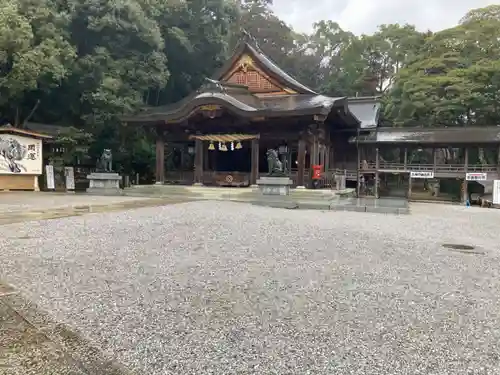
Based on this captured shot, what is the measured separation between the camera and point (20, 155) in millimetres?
17844

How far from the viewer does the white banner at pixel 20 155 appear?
17469 millimetres

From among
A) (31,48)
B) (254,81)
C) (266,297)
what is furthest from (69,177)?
(266,297)

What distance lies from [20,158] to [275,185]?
11159 millimetres

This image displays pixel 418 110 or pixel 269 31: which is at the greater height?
pixel 269 31

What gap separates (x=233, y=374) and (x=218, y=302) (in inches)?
51.3

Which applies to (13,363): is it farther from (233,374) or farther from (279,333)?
(279,333)

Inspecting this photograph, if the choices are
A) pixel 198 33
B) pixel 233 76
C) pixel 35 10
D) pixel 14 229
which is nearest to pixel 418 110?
pixel 233 76

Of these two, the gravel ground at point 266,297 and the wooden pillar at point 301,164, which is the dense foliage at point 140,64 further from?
the gravel ground at point 266,297

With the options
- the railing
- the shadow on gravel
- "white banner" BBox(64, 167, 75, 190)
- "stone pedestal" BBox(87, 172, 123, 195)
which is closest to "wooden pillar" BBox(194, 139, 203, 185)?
"stone pedestal" BBox(87, 172, 123, 195)

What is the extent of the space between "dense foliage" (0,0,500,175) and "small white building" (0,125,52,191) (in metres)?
2.25

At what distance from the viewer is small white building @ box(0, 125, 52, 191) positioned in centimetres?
1747

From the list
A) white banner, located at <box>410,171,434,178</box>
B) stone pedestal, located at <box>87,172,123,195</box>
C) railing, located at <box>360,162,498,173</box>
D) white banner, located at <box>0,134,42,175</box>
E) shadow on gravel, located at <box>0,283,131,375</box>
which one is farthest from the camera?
white banner, located at <box>410,171,434,178</box>

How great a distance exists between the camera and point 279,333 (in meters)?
3.20

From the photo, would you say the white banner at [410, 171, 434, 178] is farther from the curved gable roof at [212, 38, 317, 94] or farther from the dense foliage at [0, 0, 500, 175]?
the curved gable roof at [212, 38, 317, 94]
